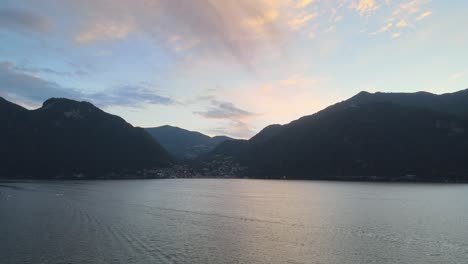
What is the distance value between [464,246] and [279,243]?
22.9 m

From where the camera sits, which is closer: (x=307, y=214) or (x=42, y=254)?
(x=42, y=254)

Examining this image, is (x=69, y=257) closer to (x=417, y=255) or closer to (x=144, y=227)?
(x=144, y=227)

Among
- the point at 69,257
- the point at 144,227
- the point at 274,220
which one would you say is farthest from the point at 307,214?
the point at 69,257

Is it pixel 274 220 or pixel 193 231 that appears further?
pixel 274 220

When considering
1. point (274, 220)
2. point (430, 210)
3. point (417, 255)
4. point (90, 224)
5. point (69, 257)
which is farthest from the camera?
point (430, 210)

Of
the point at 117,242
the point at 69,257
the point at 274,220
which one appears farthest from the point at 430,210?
the point at 69,257

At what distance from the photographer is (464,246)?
143 ft

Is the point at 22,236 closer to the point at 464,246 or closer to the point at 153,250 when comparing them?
the point at 153,250

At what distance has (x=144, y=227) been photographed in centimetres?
5631

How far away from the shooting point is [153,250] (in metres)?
40.1

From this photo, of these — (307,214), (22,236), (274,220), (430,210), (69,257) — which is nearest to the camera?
(69,257)

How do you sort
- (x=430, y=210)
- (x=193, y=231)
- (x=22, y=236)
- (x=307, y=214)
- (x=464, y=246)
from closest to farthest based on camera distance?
(x=464, y=246) → (x=22, y=236) → (x=193, y=231) → (x=307, y=214) → (x=430, y=210)

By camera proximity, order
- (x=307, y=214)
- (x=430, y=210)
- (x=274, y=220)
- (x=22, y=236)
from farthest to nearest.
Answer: (x=430, y=210), (x=307, y=214), (x=274, y=220), (x=22, y=236)

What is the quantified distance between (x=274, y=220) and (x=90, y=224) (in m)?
32.9
